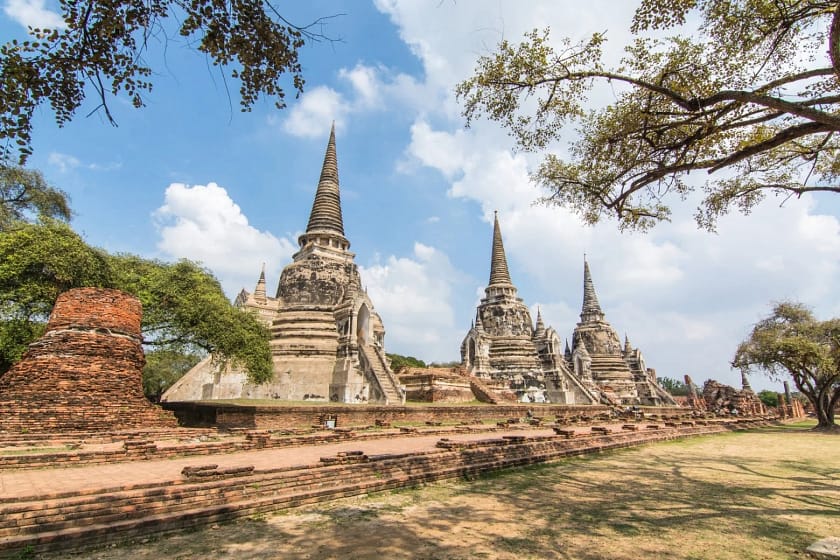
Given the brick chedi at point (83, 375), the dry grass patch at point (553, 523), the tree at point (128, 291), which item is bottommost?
the dry grass patch at point (553, 523)

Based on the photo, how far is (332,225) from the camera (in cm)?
A: 2844

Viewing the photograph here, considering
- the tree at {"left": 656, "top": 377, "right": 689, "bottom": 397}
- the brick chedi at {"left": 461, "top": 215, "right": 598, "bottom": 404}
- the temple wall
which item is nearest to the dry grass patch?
the temple wall

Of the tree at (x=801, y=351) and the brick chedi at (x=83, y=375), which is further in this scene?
the tree at (x=801, y=351)

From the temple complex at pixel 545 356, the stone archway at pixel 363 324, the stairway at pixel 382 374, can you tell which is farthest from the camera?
the temple complex at pixel 545 356

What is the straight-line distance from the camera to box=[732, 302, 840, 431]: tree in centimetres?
2339

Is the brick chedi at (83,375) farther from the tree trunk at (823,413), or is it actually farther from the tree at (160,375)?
the tree trunk at (823,413)

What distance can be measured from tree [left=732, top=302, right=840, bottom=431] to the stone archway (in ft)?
69.3

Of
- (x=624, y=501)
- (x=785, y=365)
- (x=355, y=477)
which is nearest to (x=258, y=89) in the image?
(x=355, y=477)

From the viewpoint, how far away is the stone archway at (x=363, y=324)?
24.8 meters

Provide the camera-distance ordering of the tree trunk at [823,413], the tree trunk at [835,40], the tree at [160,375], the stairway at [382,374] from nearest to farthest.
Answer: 1. the tree trunk at [835,40]
2. the stairway at [382,374]
3. the tree trunk at [823,413]
4. the tree at [160,375]

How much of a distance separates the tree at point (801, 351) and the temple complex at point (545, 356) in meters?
10.9

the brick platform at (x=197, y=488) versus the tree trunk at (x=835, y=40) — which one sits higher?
the tree trunk at (x=835, y=40)

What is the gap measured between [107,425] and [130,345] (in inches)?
83.2

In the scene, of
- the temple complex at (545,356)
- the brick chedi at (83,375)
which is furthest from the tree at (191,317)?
the temple complex at (545,356)
